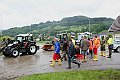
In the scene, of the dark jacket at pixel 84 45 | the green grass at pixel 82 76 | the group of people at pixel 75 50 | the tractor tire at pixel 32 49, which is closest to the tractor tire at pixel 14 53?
Answer: the tractor tire at pixel 32 49

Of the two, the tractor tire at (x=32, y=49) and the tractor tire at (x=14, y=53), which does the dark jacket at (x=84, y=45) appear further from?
the tractor tire at (x=32, y=49)

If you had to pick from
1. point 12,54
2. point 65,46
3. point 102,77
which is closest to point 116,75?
point 102,77

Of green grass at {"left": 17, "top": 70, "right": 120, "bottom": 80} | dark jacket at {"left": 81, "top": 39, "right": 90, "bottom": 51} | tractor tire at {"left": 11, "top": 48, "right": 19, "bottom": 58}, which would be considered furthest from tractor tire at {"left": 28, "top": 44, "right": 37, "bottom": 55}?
green grass at {"left": 17, "top": 70, "right": 120, "bottom": 80}

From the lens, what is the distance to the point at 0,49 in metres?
27.1

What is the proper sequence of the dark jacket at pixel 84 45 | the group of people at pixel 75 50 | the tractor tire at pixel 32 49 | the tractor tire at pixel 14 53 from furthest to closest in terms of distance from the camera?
the tractor tire at pixel 32 49 → the tractor tire at pixel 14 53 → the dark jacket at pixel 84 45 → the group of people at pixel 75 50

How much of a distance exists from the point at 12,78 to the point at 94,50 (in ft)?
26.7

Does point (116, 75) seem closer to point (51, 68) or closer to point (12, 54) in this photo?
point (51, 68)

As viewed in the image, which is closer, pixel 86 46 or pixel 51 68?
pixel 51 68

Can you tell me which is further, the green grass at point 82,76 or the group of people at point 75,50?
the group of people at point 75,50

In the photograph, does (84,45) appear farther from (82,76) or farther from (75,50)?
(82,76)

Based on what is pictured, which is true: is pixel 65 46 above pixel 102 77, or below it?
above

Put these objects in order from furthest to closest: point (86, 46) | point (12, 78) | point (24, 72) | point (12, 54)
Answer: point (12, 54)
point (86, 46)
point (24, 72)
point (12, 78)

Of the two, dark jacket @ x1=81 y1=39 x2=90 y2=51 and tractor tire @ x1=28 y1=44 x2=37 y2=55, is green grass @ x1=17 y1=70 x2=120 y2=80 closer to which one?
dark jacket @ x1=81 y1=39 x2=90 y2=51

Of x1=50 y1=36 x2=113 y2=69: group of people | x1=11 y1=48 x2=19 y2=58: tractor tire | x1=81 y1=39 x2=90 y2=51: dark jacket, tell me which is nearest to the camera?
x1=50 y1=36 x2=113 y2=69: group of people
